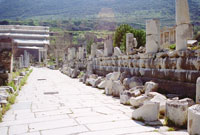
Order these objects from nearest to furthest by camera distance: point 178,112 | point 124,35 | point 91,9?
point 178,112 → point 124,35 → point 91,9

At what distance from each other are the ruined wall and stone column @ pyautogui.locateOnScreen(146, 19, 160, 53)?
42cm

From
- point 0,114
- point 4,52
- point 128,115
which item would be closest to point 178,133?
point 128,115

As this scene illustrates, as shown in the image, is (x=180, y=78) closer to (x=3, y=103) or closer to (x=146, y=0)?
(x=3, y=103)

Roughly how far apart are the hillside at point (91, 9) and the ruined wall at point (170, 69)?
87.2 m

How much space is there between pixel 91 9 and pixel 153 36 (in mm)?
148245

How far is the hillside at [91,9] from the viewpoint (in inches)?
4382

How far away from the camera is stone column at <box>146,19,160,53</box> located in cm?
787

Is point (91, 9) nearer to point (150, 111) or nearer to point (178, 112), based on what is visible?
point (150, 111)

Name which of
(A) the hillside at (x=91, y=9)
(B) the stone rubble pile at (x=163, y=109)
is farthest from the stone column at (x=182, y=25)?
(A) the hillside at (x=91, y=9)

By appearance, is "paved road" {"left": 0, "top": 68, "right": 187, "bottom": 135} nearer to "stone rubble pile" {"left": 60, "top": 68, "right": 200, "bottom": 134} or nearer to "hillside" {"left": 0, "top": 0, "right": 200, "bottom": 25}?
"stone rubble pile" {"left": 60, "top": 68, "right": 200, "bottom": 134}

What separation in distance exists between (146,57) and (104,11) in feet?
445

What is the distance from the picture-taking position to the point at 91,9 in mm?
150625

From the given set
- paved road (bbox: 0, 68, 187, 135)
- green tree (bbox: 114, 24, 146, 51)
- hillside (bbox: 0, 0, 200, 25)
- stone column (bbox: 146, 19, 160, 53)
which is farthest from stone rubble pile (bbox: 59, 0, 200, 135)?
hillside (bbox: 0, 0, 200, 25)

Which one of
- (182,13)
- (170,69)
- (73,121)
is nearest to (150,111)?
(73,121)
